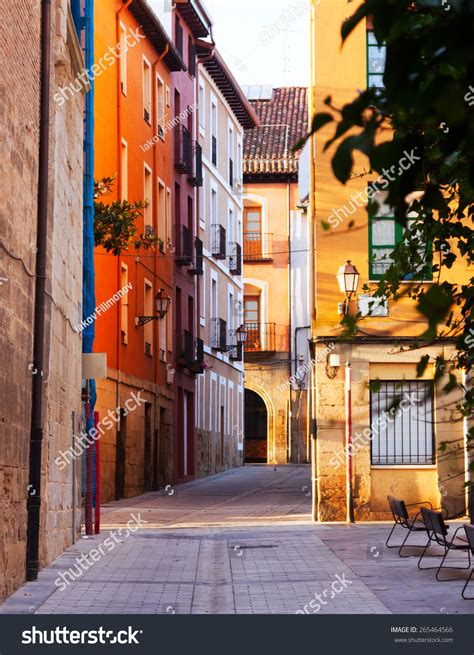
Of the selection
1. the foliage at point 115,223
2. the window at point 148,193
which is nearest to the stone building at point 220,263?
the window at point 148,193

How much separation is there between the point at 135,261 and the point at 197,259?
8.26 meters

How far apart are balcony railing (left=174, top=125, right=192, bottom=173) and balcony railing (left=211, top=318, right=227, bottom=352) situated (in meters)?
7.39

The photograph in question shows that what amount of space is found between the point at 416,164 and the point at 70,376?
14.2 metres

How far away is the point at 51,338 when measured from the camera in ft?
47.2

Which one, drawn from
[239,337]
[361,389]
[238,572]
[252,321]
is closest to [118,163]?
[361,389]

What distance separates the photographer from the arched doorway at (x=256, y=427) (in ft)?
179

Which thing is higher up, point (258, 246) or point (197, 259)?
point (258, 246)

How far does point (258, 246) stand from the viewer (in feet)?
180

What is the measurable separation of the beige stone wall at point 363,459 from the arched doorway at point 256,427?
108 ft

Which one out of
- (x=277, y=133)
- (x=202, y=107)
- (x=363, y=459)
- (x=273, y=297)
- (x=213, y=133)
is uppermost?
(x=277, y=133)

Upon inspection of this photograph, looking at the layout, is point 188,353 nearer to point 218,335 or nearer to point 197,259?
point 197,259

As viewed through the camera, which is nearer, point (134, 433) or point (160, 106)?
point (134, 433)

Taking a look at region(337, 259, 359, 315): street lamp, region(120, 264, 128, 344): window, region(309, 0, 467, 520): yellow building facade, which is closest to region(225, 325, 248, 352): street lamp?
region(120, 264, 128, 344): window
